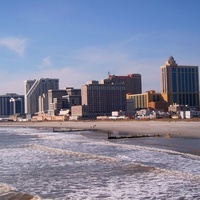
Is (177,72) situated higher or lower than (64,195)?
higher

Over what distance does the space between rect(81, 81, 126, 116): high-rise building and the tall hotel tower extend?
2055 cm

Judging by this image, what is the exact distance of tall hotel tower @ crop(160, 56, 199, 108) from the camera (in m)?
176

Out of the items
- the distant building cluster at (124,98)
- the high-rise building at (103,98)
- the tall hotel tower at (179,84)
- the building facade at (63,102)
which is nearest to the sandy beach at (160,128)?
the distant building cluster at (124,98)

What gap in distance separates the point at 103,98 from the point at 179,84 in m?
40.1

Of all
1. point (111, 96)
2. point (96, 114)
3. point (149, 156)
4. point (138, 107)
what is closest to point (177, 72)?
point (138, 107)

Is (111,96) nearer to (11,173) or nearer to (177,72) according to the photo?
(177,72)

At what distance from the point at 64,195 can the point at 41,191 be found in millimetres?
1107

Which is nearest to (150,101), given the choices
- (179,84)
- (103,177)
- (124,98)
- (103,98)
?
(124,98)

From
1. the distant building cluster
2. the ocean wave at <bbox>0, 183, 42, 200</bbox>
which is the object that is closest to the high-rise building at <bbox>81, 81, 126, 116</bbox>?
the distant building cluster

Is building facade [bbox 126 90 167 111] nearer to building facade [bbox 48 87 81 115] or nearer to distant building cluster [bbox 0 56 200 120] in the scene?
distant building cluster [bbox 0 56 200 120]

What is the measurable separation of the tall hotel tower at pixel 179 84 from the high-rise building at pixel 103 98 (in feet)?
67.4

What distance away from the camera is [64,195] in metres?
12.2

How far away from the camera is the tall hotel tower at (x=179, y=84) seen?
6909 inches

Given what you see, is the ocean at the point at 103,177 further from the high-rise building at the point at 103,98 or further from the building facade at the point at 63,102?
the building facade at the point at 63,102
